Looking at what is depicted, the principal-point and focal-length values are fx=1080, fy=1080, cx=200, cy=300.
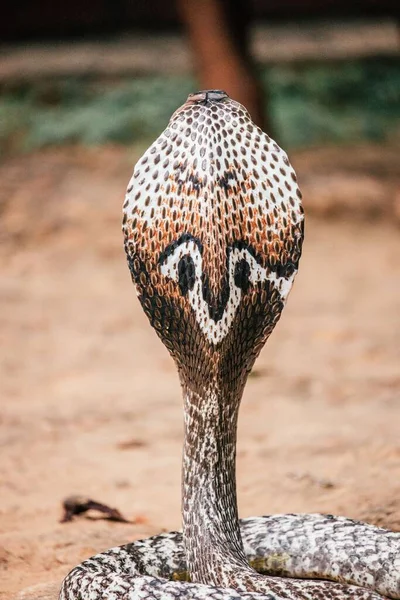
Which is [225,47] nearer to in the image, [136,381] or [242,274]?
[136,381]

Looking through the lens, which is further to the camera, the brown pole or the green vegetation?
the green vegetation

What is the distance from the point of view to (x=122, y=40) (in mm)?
11234

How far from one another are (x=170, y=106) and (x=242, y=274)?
26.6 feet

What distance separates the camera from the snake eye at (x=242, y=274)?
2186 mm

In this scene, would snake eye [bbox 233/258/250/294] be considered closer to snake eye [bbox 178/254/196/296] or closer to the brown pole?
snake eye [bbox 178/254/196/296]

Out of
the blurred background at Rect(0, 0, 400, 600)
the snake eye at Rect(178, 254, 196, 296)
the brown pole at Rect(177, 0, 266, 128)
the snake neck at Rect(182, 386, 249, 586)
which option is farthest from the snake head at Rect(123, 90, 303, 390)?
the brown pole at Rect(177, 0, 266, 128)

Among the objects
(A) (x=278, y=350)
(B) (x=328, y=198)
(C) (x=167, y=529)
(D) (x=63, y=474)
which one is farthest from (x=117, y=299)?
(C) (x=167, y=529)

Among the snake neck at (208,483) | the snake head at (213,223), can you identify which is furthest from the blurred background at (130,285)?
the snake head at (213,223)

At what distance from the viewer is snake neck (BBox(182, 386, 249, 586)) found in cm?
230

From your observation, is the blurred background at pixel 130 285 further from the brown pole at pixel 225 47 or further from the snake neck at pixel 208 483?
the snake neck at pixel 208 483

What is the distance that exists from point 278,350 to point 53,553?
107 inches

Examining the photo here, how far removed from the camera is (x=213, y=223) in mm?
2148

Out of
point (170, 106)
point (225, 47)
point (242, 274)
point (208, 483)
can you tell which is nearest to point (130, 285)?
point (225, 47)

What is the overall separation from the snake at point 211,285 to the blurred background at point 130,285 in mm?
579
